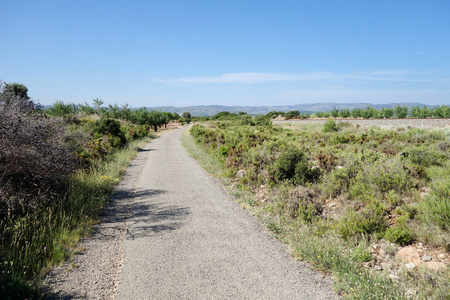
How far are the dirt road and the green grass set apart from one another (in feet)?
3.42

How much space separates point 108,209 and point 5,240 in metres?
2.85

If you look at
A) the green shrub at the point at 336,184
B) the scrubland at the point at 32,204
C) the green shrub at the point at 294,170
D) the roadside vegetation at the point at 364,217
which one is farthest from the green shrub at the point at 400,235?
the scrubland at the point at 32,204

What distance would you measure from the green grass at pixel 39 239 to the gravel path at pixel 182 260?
0.81ft

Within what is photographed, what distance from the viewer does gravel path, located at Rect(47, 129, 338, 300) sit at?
3.89 m

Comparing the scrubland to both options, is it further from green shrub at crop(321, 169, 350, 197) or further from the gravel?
green shrub at crop(321, 169, 350, 197)

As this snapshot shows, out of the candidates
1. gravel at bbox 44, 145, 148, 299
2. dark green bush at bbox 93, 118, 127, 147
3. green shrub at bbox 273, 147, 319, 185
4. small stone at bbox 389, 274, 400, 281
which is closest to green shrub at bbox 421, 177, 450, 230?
small stone at bbox 389, 274, 400, 281

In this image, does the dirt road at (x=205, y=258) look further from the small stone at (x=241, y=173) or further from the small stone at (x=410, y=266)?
the small stone at (x=241, y=173)

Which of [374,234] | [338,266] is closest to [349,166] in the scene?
[374,234]

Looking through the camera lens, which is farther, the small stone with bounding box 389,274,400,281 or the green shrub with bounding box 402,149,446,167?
the green shrub with bounding box 402,149,446,167

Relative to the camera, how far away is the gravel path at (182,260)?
389 cm

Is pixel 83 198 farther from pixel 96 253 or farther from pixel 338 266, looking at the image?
pixel 338 266

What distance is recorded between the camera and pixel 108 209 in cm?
748

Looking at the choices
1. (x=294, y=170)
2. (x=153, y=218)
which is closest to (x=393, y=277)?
(x=153, y=218)

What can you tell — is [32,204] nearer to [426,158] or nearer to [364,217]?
[364,217]
